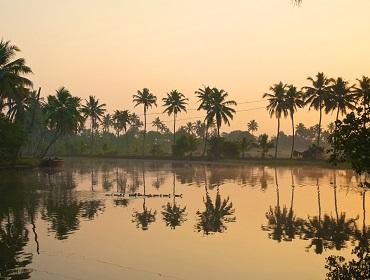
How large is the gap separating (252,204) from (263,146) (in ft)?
186

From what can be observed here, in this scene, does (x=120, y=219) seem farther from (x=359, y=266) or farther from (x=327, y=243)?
(x=359, y=266)

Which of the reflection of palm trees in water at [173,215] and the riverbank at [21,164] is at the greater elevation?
the riverbank at [21,164]

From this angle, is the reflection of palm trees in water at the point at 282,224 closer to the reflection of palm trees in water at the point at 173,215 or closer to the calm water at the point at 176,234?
the calm water at the point at 176,234

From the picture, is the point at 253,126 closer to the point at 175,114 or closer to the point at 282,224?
the point at 175,114

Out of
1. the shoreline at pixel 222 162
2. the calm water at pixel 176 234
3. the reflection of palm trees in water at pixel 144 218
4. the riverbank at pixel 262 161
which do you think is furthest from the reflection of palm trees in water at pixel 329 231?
the riverbank at pixel 262 161

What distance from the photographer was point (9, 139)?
1987 inches

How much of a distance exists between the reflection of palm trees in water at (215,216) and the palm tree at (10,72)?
30.4 metres

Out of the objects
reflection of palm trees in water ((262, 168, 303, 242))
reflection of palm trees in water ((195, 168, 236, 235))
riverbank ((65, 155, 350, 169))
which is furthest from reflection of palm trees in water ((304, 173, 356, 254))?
riverbank ((65, 155, 350, 169))

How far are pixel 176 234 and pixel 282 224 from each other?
16.7ft

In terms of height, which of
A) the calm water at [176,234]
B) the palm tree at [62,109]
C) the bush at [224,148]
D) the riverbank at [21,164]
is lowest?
the calm water at [176,234]

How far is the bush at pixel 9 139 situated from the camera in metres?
50.4

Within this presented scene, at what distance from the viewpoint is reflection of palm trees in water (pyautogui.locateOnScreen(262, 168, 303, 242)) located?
56.7 ft

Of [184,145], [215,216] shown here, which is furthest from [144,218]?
[184,145]

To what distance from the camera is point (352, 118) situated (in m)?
10.0
